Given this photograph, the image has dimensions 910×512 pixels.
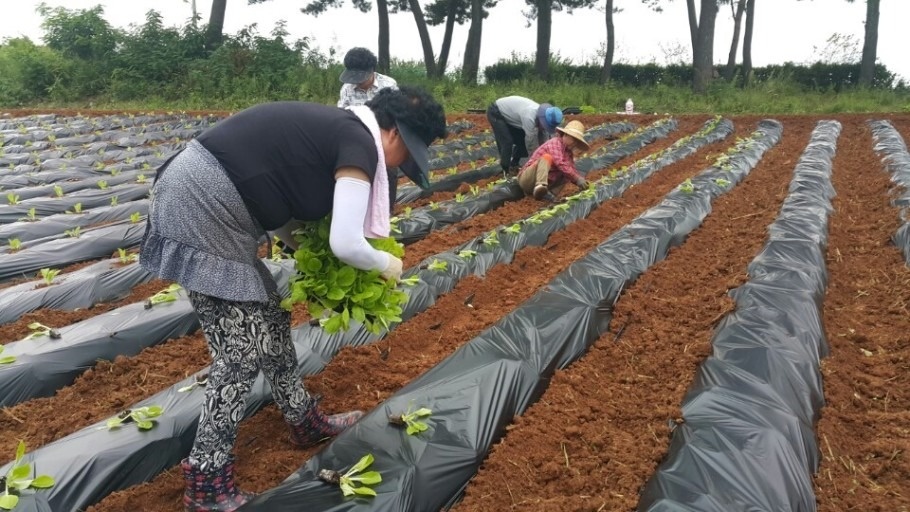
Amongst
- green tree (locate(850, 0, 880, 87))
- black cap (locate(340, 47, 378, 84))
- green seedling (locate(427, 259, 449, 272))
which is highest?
green tree (locate(850, 0, 880, 87))

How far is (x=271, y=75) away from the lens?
1936cm

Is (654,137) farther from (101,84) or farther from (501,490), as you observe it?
(101,84)

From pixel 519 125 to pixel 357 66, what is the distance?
272 cm

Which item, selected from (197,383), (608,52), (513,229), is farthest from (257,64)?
(197,383)

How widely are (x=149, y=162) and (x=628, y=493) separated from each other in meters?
9.23

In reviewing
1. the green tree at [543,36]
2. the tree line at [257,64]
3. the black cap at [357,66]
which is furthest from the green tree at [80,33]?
the black cap at [357,66]

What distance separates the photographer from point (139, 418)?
7.94ft

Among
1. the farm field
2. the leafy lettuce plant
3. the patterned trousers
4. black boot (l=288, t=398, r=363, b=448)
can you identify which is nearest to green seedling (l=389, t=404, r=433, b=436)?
the farm field

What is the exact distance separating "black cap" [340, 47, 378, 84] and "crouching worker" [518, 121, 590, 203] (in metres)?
2.07

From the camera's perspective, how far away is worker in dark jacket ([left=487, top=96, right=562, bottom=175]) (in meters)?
6.77

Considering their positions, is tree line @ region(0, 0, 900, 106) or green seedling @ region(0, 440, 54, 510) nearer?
green seedling @ region(0, 440, 54, 510)

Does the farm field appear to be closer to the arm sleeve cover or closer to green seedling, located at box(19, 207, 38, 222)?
green seedling, located at box(19, 207, 38, 222)

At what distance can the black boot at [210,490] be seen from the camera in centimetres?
201

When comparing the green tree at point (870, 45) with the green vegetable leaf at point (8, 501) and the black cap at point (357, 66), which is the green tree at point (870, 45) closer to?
the black cap at point (357, 66)
